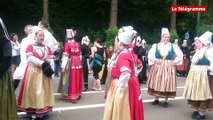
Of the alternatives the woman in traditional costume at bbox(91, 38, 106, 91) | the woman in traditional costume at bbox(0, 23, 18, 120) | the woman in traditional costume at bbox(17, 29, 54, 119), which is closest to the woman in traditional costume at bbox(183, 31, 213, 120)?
the woman in traditional costume at bbox(17, 29, 54, 119)

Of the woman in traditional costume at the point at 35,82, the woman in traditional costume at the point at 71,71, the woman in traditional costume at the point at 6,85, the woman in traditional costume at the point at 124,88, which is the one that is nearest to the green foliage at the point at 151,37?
the woman in traditional costume at the point at 71,71

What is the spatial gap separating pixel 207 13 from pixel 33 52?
28.9 meters

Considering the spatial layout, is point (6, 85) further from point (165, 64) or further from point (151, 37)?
point (151, 37)

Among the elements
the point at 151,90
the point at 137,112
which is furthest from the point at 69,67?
the point at 137,112

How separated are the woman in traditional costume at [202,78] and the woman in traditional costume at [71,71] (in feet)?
10.2

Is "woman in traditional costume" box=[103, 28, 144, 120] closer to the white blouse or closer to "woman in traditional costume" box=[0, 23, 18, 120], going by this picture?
"woman in traditional costume" box=[0, 23, 18, 120]

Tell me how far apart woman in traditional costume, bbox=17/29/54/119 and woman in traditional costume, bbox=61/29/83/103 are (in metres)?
2.25

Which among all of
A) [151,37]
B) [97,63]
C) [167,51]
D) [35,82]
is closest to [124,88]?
[35,82]

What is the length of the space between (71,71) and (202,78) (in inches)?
141

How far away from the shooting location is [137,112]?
6000mm

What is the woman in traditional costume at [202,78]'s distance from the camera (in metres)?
8.19

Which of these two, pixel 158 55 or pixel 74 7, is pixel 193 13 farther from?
pixel 158 55

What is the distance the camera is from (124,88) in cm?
586

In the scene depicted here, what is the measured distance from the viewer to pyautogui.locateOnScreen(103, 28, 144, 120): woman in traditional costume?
580cm
